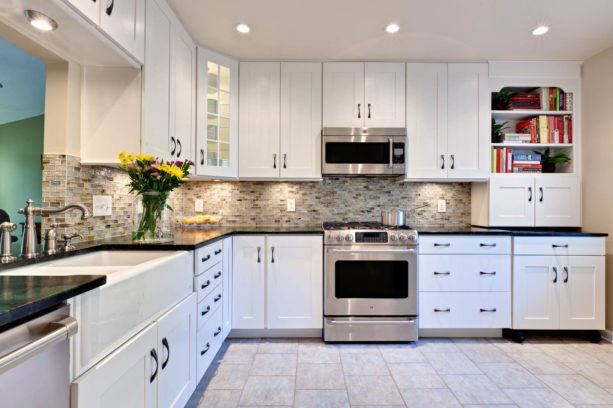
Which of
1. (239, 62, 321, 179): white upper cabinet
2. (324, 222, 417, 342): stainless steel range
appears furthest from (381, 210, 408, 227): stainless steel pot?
(239, 62, 321, 179): white upper cabinet

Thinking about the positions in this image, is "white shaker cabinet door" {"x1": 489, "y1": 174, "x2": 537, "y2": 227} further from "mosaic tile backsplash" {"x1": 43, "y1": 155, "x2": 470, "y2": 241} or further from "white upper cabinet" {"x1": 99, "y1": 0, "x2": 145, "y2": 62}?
"white upper cabinet" {"x1": 99, "y1": 0, "x2": 145, "y2": 62}

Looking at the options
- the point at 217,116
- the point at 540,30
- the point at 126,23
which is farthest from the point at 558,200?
the point at 126,23

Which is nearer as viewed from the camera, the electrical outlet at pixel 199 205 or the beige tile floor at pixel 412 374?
the beige tile floor at pixel 412 374

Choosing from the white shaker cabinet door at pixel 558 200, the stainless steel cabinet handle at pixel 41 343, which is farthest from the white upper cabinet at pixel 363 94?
the stainless steel cabinet handle at pixel 41 343

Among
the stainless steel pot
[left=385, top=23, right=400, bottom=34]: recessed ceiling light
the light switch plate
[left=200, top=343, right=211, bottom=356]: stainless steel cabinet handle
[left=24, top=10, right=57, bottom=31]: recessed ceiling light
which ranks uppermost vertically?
[left=385, top=23, right=400, bottom=34]: recessed ceiling light

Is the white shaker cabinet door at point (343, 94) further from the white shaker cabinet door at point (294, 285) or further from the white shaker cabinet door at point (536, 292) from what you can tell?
the white shaker cabinet door at point (536, 292)

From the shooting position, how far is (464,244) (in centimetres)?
266

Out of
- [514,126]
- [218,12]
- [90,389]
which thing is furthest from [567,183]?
[90,389]

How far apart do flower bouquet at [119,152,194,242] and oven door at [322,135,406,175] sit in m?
1.33

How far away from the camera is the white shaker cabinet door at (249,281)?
2.65 m

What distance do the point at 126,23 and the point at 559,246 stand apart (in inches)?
138

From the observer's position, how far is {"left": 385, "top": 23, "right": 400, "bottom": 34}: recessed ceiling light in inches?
91.9

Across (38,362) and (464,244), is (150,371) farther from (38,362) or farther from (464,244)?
(464,244)

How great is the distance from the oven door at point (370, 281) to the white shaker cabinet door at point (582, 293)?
4.19 ft
